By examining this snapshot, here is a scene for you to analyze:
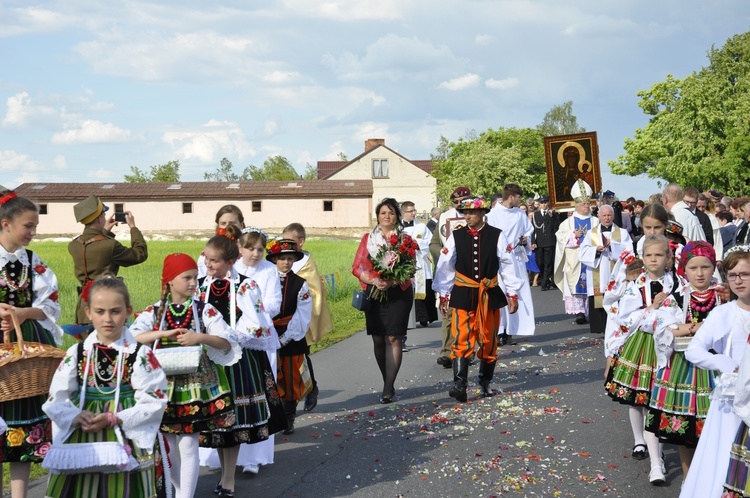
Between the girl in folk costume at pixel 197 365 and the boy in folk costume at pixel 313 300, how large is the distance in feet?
8.90

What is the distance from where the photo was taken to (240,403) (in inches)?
240

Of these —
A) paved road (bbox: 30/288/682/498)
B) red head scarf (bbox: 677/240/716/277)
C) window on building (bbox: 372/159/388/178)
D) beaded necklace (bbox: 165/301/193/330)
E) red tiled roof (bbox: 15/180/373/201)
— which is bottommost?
paved road (bbox: 30/288/682/498)

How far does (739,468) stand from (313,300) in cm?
515

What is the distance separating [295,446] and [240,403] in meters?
1.74

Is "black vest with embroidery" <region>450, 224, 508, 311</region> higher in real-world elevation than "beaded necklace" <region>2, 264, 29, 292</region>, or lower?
lower

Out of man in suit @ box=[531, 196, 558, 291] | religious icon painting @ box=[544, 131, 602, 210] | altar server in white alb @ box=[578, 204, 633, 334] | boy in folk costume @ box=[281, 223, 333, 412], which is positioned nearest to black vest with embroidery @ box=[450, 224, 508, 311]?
boy in folk costume @ box=[281, 223, 333, 412]

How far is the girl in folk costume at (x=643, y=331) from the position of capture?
20.8ft

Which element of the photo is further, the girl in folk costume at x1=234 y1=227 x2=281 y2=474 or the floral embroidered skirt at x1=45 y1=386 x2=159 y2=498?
the girl in folk costume at x1=234 y1=227 x2=281 y2=474

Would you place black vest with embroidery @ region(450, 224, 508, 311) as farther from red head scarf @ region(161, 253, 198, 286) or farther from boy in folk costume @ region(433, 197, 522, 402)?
red head scarf @ region(161, 253, 198, 286)

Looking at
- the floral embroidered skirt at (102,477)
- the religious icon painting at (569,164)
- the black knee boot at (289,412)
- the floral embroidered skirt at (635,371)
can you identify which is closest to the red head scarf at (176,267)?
the floral embroidered skirt at (102,477)

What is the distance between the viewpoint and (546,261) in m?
22.5

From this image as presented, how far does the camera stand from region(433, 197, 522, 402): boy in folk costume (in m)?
9.24

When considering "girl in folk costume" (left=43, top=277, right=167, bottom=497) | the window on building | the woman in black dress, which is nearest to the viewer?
"girl in folk costume" (left=43, top=277, right=167, bottom=497)

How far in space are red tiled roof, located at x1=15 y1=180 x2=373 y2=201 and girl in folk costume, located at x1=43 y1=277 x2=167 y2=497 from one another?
197 ft
